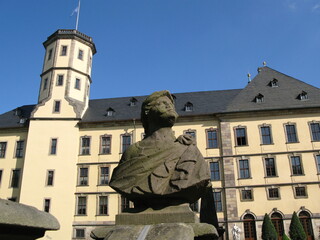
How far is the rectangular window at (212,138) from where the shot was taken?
28.5 meters

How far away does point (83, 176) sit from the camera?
29.2 m

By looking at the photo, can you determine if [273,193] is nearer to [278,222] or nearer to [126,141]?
[278,222]

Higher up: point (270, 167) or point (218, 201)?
point (270, 167)

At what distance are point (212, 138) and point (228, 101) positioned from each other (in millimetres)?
5693

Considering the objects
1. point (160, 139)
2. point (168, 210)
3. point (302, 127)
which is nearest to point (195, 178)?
point (168, 210)

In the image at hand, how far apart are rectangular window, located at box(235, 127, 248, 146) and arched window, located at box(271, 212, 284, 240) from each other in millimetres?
6465

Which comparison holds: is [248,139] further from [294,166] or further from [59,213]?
[59,213]

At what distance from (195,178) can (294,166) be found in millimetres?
25357

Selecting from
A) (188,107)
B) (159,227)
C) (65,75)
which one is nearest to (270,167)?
(188,107)

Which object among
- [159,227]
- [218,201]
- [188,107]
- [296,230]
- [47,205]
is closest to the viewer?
[159,227]

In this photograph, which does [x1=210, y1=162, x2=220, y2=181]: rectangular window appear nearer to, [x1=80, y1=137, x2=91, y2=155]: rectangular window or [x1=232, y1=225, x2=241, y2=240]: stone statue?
[x1=232, y1=225, x2=241, y2=240]: stone statue

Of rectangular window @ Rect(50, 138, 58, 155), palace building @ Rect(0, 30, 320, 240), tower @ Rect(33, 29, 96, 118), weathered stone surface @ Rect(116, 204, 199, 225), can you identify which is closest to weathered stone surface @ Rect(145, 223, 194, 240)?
weathered stone surface @ Rect(116, 204, 199, 225)

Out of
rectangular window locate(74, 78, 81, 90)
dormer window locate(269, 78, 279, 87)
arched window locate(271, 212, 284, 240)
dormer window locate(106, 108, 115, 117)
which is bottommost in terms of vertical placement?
arched window locate(271, 212, 284, 240)

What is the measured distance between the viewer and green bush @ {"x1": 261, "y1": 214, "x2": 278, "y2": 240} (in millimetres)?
23031
